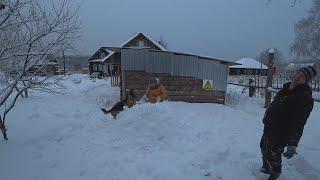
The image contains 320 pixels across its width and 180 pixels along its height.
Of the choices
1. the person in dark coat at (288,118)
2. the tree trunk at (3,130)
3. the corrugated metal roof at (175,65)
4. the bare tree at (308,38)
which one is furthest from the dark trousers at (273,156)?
the bare tree at (308,38)

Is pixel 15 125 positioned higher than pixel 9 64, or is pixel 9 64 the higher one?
pixel 9 64

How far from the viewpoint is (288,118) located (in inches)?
183

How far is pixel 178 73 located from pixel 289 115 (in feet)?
35.1

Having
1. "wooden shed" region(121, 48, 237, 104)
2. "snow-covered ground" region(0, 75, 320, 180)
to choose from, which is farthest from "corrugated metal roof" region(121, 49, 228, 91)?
"snow-covered ground" region(0, 75, 320, 180)

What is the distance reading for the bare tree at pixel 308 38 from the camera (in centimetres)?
3083

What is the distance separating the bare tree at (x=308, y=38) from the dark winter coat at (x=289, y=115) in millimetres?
27312

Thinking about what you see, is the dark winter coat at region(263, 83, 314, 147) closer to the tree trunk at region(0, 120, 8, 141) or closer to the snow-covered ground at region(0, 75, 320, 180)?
the snow-covered ground at region(0, 75, 320, 180)

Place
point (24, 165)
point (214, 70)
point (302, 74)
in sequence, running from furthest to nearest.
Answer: point (214, 70)
point (24, 165)
point (302, 74)

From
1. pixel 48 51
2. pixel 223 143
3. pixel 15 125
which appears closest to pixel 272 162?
pixel 223 143

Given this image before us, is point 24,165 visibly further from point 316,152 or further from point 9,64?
point 316,152

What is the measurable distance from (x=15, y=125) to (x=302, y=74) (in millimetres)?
7187

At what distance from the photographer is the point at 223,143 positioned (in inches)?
264

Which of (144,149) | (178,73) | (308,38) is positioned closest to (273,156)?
(144,149)

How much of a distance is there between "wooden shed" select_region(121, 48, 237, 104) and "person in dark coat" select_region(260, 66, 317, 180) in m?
10.3
